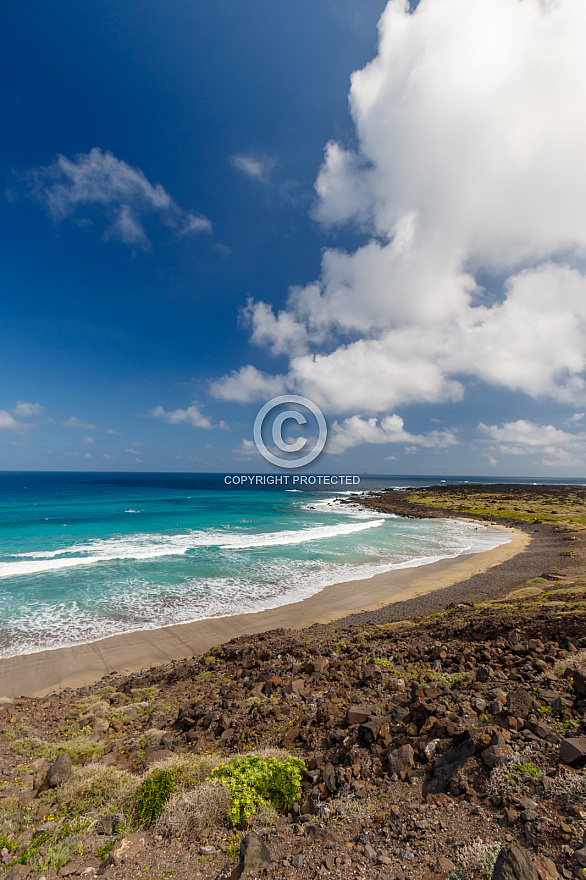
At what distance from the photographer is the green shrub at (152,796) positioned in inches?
182

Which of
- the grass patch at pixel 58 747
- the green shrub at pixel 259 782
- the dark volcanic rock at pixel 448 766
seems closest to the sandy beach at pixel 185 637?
Answer: the grass patch at pixel 58 747

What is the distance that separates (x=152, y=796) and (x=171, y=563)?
21350 mm

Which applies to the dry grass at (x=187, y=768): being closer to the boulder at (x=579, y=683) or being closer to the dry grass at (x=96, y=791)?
the dry grass at (x=96, y=791)

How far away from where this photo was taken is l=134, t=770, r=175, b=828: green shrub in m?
4.61

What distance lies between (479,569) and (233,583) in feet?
53.1

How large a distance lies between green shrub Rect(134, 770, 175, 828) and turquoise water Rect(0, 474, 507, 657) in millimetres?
10689

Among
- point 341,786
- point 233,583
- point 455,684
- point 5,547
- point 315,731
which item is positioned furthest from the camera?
point 5,547

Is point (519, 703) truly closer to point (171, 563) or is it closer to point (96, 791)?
point (96, 791)

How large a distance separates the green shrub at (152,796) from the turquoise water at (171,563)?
10689 millimetres

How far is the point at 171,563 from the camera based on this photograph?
24.8 m

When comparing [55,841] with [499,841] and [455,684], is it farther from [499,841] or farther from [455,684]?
[455,684]

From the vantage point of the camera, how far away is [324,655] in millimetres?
Result: 9852

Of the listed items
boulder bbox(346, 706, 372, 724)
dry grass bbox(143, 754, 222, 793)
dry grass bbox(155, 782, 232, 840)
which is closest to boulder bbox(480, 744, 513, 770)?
boulder bbox(346, 706, 372, 724)

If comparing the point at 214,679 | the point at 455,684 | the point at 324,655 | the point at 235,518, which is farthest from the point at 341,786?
the point at 235,518
